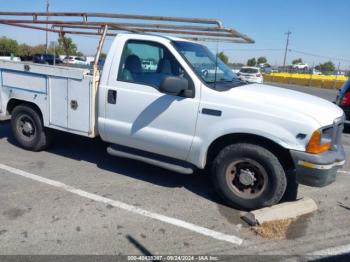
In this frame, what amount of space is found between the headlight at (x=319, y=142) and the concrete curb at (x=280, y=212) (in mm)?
750

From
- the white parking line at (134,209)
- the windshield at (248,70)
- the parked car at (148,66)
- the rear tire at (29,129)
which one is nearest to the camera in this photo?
the white parking line at (134,209)

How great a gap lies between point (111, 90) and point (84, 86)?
18.9 inches

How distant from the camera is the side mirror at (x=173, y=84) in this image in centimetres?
420

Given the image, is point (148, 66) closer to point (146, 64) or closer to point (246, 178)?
point (146, 64)

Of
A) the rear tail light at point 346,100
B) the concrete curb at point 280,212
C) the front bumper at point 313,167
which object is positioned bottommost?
the concrete curb at point 280,212

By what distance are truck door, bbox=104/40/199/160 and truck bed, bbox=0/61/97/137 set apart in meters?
0.37

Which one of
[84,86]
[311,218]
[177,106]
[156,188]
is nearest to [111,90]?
[84,86]

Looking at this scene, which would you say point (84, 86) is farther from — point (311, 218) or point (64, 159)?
point (311, 218)

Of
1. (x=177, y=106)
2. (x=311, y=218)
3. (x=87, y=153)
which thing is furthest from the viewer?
(x=87, y=153)

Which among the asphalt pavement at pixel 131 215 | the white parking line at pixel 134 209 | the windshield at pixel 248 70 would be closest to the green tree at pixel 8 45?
the windshield at pixel 248 70

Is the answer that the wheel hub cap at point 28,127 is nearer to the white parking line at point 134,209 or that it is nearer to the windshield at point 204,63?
the white parking line at point 134,209

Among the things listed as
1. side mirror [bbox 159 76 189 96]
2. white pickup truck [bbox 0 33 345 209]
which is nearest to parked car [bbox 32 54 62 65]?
white pickup truck [bbox 0 33 345 209]

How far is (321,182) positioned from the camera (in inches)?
154

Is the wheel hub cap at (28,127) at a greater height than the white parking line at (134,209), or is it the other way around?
the wheel hub cap at (28,127)
